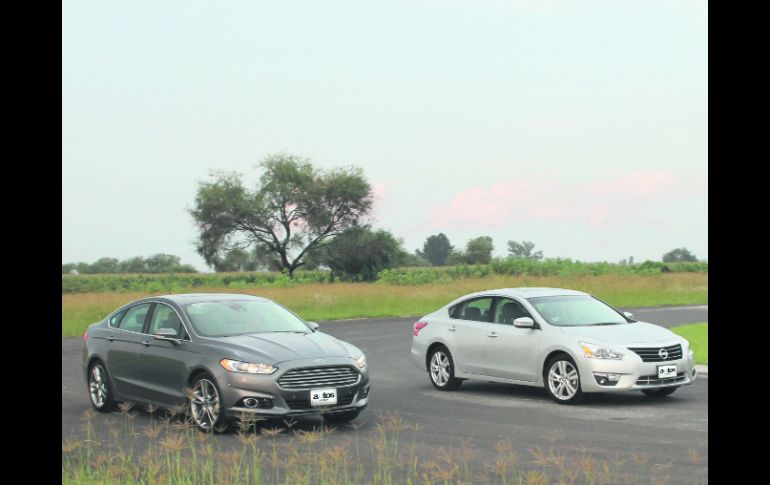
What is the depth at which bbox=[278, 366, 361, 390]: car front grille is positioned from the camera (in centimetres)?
1185

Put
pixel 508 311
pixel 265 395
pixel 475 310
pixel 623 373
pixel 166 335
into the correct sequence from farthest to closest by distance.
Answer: pixel 475 310, pixel 508 311, pixel 623 373, pixel 166 335, pixel 265 395

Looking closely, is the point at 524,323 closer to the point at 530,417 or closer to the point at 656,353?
the point at 656,353

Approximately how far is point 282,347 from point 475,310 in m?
4.75

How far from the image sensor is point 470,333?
15906 millimetres

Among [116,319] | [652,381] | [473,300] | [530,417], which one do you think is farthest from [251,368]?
[652,381]

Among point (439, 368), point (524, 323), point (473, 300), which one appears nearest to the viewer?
point (524, 323)

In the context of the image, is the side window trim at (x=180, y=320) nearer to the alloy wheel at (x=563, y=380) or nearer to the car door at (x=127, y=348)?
the car door at (x=127, y=348)

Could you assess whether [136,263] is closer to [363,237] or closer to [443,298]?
[363,237]

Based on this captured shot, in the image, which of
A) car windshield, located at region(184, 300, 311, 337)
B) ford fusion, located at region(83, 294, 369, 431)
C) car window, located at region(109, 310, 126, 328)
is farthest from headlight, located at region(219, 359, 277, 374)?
car window, located at region(109, 310, 126, 328)

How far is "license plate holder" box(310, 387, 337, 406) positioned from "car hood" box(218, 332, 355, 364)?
433mm

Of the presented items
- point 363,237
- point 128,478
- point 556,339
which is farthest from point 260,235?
point 128,478
